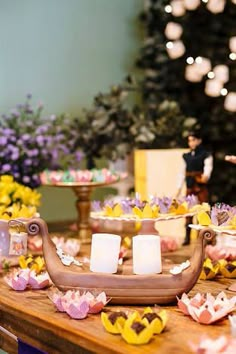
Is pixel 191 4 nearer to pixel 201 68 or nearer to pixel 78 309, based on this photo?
pixel 201 68

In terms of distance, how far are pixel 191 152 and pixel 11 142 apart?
734 mm

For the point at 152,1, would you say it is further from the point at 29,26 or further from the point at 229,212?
the point at 229,212

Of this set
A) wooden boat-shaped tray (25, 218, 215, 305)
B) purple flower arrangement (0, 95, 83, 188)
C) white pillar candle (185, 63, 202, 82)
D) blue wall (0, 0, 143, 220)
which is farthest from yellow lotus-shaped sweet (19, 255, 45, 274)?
white pillar candle (185, 63, 202, 82)

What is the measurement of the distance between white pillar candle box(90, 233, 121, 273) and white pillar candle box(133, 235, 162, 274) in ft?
0.13

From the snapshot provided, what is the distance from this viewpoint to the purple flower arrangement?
221 cm

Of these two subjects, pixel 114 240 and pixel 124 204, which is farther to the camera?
pixel 124 204

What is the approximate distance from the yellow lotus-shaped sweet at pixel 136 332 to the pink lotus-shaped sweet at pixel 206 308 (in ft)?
0.42

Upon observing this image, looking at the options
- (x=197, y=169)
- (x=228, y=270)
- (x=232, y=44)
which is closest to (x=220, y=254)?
(x=228, y=270)

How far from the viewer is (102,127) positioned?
98.3 inches

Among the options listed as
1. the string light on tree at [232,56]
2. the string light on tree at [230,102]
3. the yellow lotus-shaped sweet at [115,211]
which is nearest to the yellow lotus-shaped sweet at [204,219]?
the yellow lotus-shaped sweet at [115,211]

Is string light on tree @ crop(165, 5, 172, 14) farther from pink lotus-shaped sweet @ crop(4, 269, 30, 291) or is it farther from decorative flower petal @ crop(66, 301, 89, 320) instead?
decorative flower petal @ crop(66, 301, 89, 320)

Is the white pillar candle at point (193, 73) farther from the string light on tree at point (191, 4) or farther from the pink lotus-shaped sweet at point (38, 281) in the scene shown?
the pink lotus-shaped sweet at point (38, 281)

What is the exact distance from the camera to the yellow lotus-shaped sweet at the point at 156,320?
0.95 m

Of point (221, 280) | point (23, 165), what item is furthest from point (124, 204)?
point (23, 165)
